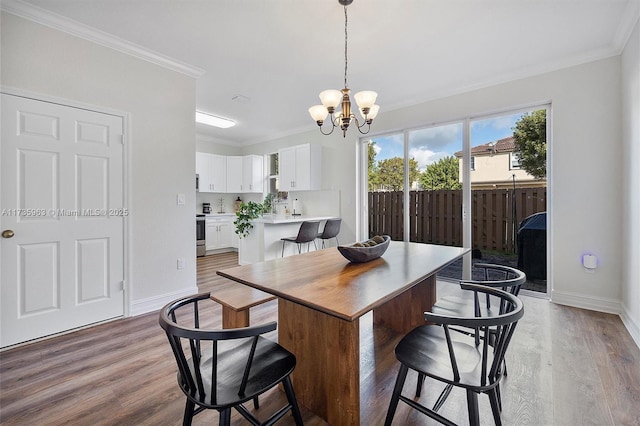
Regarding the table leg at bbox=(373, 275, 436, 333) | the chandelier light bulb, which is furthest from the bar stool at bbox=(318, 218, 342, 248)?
the chandelier light bulb

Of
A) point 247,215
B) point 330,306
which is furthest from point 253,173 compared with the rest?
point 330,306

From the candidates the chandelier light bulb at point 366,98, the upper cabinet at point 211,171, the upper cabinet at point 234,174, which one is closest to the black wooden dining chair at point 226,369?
the chandelier light bulb at point 366,98

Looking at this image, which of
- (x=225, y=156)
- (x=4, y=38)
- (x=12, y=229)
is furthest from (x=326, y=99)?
(x=225, y=156)

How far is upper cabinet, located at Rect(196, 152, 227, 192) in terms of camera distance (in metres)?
6.31

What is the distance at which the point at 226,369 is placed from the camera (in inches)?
48.6

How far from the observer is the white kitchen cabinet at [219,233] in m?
6.29

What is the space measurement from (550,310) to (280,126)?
505 cm

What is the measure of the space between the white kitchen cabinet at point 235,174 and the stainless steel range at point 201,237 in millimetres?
1093

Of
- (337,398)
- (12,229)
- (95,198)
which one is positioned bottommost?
(337,398)

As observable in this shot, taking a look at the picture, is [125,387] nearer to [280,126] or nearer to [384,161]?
[384,161]

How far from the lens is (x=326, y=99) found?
2.26 meters

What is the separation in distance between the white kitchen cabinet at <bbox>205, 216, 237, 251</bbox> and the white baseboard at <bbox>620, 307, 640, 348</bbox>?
6350 mm

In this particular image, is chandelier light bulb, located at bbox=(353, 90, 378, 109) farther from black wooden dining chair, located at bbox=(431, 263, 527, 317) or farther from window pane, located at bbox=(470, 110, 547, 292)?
window pane, located at bbox=(470, 110, 547, 292)

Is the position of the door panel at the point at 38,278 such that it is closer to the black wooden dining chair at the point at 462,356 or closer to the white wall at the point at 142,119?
the white wall at the point at 142,119
